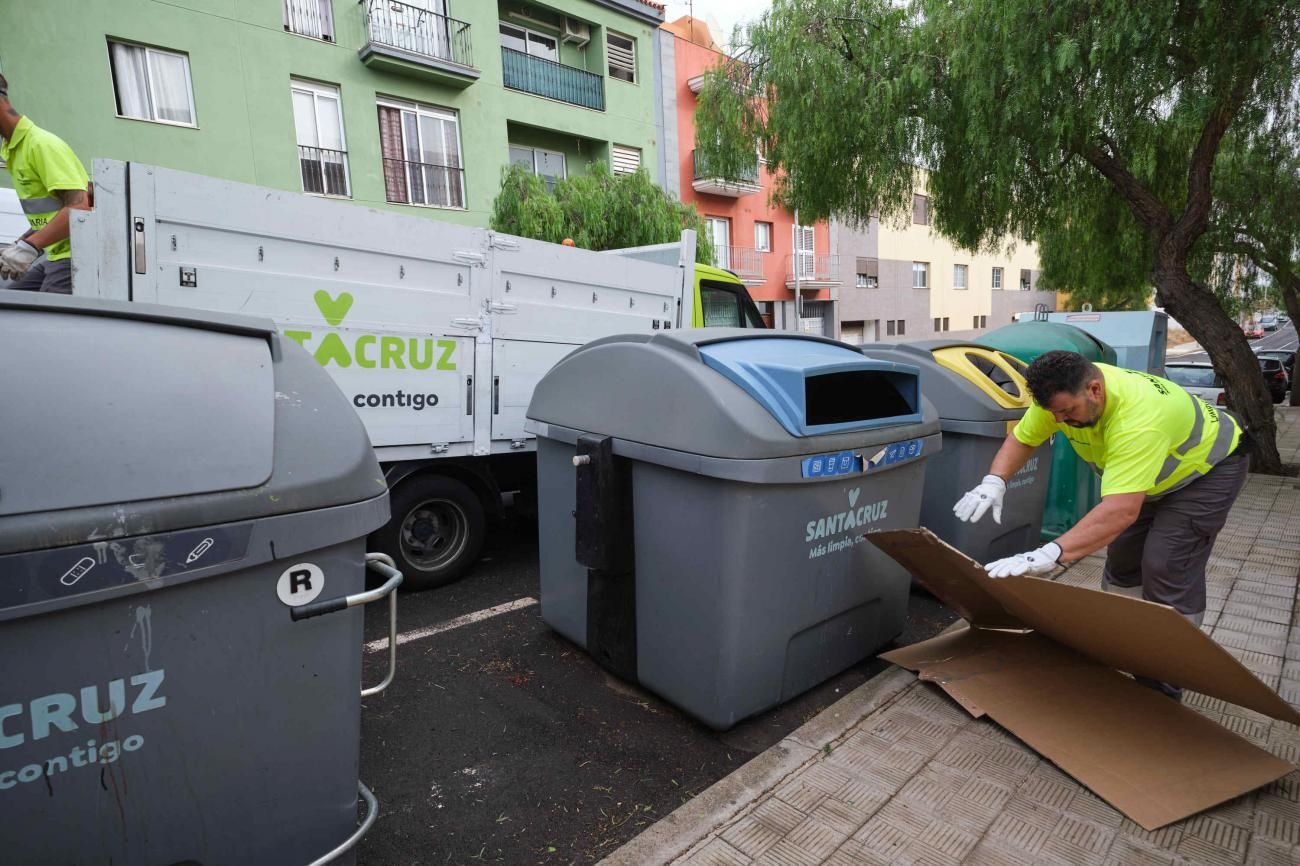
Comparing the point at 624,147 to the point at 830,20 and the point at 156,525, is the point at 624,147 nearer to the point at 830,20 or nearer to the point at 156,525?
the point at 830,20

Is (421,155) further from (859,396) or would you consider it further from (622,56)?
(859,396)

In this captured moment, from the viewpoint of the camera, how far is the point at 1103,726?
2547mm

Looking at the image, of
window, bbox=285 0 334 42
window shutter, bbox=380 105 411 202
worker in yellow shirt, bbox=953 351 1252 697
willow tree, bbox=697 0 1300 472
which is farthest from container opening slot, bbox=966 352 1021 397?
window, bbox=285 0 334 42

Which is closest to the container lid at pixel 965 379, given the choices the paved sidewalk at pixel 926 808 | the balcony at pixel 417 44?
the paved sidewalk at pixel 926 808

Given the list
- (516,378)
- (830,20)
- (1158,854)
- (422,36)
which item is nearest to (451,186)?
(422,36)

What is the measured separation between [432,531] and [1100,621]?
3577 millimetres

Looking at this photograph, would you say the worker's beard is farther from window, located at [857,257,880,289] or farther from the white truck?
window, located at [857,257,880,289]

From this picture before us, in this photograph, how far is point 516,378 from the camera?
4.46m

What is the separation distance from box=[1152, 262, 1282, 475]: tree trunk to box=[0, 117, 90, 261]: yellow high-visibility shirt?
31.7 feet

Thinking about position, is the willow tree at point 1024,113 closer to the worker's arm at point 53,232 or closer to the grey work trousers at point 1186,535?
the grey work trousers at point 1186,535

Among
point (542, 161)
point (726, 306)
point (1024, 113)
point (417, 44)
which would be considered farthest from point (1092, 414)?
point (542, 161)

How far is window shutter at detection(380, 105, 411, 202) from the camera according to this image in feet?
41.7

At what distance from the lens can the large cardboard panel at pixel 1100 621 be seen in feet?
6.98

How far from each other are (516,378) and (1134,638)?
3.48m
